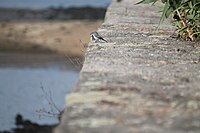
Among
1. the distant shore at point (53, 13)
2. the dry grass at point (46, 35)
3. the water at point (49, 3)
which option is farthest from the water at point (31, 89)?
the water at point (49, 3)

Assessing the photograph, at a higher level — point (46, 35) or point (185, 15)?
point (46, 35)

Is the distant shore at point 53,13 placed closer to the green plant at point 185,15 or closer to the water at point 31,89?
the water at point 31,89

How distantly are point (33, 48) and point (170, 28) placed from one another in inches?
325

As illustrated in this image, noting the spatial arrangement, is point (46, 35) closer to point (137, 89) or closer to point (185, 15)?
point (185, 15)

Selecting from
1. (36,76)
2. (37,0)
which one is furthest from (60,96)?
(37,0)

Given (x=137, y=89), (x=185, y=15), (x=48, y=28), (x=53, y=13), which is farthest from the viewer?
(x=53, y=13)

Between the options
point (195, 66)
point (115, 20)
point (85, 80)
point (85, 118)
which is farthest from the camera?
point (115, 20)

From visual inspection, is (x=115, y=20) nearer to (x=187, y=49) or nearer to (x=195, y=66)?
(x=187, y=49)

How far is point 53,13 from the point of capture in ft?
54.7

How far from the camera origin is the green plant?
3.71 m

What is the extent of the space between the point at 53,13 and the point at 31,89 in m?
8.60

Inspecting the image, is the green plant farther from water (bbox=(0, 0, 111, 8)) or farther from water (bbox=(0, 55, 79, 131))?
water (bbox=(0, 0, 111, 8))


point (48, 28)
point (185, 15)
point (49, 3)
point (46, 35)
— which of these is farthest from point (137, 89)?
point (49, 3)

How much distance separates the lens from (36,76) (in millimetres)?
9633
